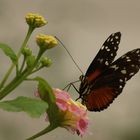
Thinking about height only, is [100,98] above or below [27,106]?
below

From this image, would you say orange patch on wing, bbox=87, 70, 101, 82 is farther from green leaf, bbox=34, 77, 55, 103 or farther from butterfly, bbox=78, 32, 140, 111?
green leaf, bbox=34, 77, 55, 103

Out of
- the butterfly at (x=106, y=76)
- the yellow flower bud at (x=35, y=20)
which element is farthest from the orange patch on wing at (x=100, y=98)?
the yellow flower bud at (x=35, y=20)

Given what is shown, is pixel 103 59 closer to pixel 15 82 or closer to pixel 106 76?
pixel 106 76

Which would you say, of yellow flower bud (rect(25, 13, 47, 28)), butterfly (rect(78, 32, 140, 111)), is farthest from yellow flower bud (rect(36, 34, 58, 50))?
butterfly (rect(78, 32, 140, 111))

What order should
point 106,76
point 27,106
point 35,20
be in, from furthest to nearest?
point 106,76 < point 35,20 < point 27,106

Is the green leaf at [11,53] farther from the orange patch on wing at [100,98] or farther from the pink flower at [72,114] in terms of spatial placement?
the orange patch on wing at [100,98]

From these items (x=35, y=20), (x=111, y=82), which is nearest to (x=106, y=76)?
(x=111, y=82)
